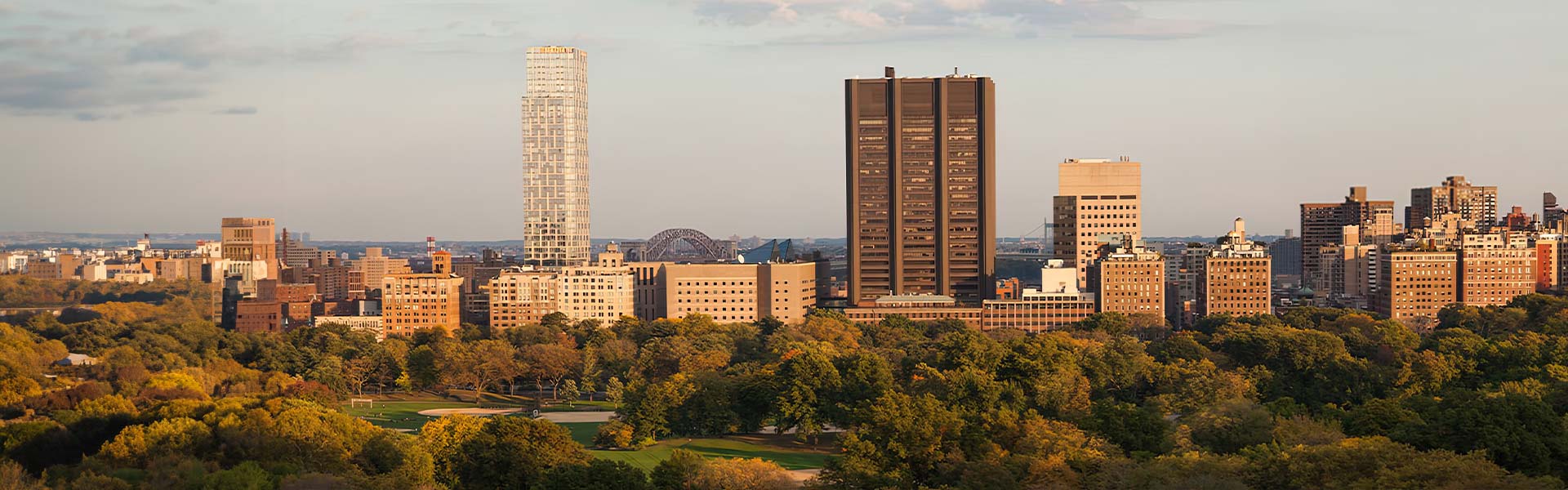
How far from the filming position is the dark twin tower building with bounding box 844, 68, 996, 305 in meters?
140

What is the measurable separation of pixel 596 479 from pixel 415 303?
9553cm

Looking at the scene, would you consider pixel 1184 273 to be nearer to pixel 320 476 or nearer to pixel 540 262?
pixel 540 262

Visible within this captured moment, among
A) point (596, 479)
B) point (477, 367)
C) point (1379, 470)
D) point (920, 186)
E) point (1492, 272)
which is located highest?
point (920, 186)

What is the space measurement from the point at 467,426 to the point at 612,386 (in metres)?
30.0

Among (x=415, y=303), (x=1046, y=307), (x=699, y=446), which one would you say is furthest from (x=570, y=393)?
(x=415, y=303)

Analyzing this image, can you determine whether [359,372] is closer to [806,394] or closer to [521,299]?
[806,394]

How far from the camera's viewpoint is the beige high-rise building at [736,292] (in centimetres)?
14138

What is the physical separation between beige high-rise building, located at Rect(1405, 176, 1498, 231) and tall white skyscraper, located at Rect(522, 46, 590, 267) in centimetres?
8688

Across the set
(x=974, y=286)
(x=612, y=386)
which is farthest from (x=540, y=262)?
(x=612, y=386)

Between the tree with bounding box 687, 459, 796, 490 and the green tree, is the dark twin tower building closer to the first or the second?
the green tree

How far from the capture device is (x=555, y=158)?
557ft

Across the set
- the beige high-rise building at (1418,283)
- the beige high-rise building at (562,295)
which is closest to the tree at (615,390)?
the beige high-rise building at (562,295)

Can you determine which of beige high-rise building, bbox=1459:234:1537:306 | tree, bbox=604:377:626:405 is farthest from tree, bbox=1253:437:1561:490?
beige high-rise building, bbox=1459:234:1537:306

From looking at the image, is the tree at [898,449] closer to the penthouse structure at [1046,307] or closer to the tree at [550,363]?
the tree at [550,363]
